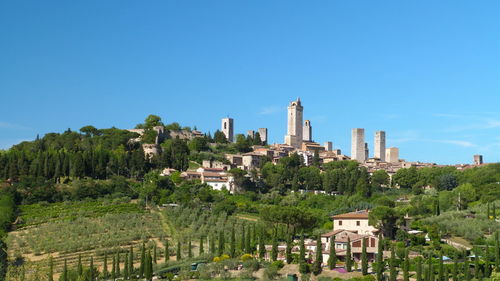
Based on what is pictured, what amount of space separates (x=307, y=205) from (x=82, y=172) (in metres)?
23.9

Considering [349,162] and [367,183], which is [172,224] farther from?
[349,162]

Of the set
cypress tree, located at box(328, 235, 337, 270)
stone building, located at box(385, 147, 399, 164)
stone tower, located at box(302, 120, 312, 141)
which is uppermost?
stone tower, located at box(302, 120, 312, 141)

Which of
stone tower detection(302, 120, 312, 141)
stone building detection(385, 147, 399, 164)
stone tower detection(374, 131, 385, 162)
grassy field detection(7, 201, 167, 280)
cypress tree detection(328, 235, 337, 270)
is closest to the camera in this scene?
cypress tree detection(328, 235, 337, 270)

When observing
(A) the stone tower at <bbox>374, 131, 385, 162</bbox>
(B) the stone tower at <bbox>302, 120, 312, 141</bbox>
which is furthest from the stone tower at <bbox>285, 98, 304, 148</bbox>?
(A) the stone tower at <bbox>374, 131, 385, 162</bbox>

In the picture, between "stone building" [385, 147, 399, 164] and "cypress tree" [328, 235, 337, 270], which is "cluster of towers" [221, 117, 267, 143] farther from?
"cypress tree" [328, 235, 337, 270]

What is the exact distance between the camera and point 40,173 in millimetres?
74812

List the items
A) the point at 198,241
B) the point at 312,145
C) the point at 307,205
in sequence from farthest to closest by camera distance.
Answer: the point at 312,145 → the point at 307,205 → the point at 198,241

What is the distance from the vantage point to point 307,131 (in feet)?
425

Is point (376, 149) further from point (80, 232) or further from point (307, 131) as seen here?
point (80, 232)

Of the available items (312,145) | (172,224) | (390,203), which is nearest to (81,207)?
(172,224)

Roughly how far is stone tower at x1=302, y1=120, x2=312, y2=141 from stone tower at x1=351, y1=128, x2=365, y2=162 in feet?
31.3

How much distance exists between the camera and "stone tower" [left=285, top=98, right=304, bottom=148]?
402 feet

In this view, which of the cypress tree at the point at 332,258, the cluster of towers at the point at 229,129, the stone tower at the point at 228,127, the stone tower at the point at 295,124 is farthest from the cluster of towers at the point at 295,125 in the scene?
the cypress tree at the point at 332,258

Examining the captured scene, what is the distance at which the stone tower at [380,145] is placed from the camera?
125 meters
